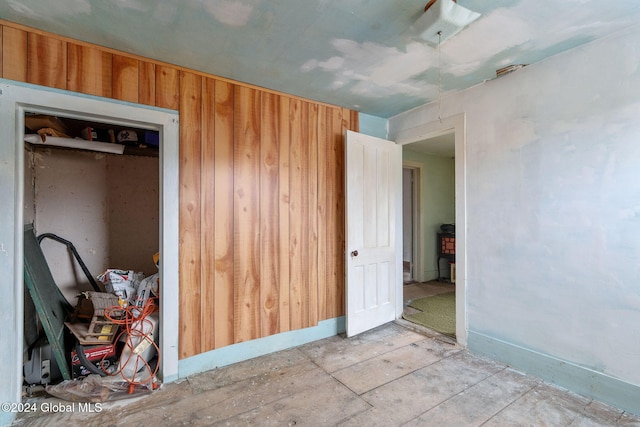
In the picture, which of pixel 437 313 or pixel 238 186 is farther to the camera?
pixel 437 313

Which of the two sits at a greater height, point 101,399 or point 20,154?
point 20,154

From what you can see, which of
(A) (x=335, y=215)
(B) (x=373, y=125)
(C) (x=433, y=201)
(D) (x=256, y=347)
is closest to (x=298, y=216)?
(A) (x=335, y=215)

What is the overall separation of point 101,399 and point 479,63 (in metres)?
3.57

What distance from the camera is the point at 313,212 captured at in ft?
9.43

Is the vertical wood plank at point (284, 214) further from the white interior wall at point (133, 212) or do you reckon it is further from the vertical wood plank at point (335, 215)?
the white interior wall at point (133, 212)

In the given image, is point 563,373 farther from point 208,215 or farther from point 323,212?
point 208,215

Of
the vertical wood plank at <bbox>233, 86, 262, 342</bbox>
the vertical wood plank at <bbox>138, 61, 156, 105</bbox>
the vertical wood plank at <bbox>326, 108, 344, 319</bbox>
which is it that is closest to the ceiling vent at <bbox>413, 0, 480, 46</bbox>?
the vertical wood plank at <bbox>326, 108, 344, 319</bbox>

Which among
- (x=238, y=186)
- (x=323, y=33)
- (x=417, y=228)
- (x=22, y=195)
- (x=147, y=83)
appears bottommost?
(x=417, y=228)

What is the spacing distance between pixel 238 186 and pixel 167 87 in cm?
91

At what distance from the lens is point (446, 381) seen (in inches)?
83.4

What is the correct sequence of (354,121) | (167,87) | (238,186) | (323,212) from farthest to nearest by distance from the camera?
(354,121), (323,212), (238,186), (167,87)

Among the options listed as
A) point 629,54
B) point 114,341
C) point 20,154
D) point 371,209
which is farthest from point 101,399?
point 629,54

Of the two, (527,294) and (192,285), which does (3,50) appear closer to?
(192,285)

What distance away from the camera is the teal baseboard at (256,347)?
2246mm
